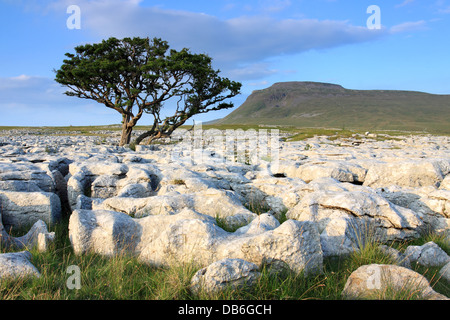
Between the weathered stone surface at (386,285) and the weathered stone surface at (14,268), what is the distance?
169 inches

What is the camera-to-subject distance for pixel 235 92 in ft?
113

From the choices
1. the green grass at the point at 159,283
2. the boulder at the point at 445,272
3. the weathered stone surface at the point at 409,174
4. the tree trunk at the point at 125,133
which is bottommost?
the boulder at the point at 445,272

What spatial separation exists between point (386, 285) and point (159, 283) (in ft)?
9.64

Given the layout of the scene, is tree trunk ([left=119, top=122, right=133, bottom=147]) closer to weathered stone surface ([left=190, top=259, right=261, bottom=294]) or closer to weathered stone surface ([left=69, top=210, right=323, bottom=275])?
weathered stone surface ([left=69, top=210, right=323, bottom=275])

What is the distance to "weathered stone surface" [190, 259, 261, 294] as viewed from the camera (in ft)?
12.2

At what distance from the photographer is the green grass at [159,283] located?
12.4 ft

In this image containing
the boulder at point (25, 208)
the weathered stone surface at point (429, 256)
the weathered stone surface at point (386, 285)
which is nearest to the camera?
the weathered stone surface at point (386, 285)

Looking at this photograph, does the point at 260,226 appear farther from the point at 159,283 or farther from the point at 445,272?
the point at 445,272

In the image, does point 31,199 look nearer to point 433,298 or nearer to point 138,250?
point 138,250

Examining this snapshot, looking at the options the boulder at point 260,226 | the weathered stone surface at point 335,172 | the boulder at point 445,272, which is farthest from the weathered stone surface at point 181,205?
the weathered stone surface at point 335,172

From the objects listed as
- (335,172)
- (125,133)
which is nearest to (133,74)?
(125,133)

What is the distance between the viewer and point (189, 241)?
4.83 m

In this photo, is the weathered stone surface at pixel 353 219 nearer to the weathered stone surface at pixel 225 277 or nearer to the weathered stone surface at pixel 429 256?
the weathered stone surface at pixel 429 256
